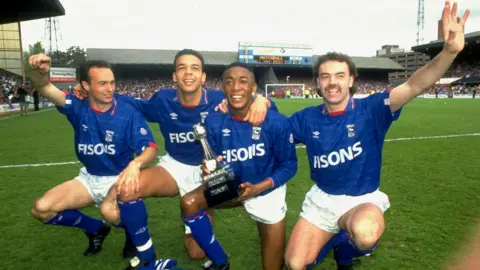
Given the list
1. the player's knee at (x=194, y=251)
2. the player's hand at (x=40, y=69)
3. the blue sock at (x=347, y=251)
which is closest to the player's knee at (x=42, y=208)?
the player's hand at (x=40, y=69)

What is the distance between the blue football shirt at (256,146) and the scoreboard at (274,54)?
52516mm

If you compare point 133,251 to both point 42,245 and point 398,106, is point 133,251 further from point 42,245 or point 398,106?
point 398,106

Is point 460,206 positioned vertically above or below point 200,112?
below

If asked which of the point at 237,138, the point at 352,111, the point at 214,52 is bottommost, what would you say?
the point at 237,138

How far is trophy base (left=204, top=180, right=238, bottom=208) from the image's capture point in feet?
9.97

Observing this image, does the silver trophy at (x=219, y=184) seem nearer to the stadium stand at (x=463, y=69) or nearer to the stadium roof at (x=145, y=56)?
the stadium roof at (x=145, y=56)

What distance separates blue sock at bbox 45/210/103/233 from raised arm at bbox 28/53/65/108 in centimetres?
118

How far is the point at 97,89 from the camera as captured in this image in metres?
3.84

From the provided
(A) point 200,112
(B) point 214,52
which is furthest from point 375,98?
(B) point 214,52

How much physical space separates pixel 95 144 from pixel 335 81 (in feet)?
8.18

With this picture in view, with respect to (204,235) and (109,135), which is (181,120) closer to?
(109,135)

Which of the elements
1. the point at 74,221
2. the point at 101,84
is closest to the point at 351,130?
the point at 101,84

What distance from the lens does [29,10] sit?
989 inches

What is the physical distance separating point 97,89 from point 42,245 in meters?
1.80
